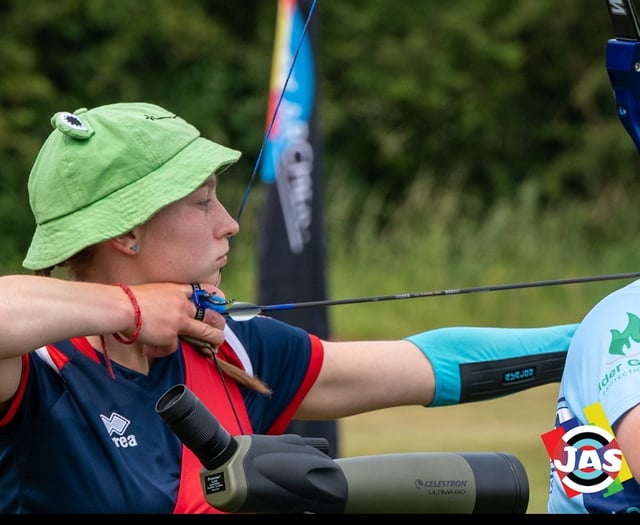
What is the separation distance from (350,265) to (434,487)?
11142mm

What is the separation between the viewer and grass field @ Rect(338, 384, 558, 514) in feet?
25.5

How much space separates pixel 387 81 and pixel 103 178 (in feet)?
48.9

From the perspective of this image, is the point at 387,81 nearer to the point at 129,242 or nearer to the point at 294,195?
the point at 294,195

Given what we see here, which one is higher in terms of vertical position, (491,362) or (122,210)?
(122,210)

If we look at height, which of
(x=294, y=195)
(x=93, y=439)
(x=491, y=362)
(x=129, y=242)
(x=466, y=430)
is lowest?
(x=466, y=430)

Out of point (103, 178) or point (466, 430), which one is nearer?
point (103, 178)

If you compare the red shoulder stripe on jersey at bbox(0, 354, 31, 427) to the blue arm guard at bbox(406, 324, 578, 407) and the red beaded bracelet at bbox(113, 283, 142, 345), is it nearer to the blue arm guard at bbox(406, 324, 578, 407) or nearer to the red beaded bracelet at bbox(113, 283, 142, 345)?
the red beaded bracelet at bbox(113, 283, 142, 345)

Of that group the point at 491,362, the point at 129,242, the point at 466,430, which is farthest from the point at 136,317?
the point at 466,430

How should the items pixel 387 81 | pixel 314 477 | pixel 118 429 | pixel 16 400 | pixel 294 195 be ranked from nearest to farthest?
pixel 314 477 < pixel 16 400 < pixel 118 429 < pixel 294 195 < pixel 387 81

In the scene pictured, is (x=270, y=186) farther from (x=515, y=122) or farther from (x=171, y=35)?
(x=515, y=122)

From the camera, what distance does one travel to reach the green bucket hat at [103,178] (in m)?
2.53

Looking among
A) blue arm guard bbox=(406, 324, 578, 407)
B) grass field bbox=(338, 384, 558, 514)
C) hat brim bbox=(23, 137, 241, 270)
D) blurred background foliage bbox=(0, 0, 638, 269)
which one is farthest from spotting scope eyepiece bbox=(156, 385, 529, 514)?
blurred background foliage bbox=(0, 0, 638, 269)

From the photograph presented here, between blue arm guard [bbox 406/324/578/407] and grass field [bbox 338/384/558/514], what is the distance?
385 centimetres

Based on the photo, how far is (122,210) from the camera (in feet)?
8.30
